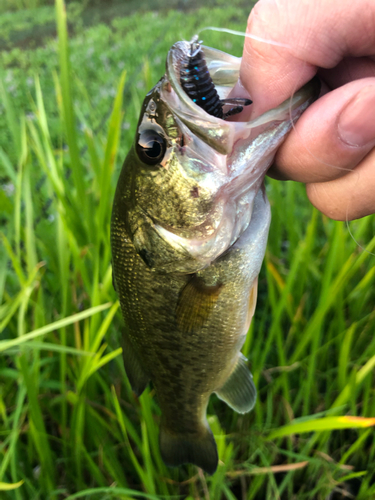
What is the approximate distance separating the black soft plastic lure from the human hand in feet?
0.33

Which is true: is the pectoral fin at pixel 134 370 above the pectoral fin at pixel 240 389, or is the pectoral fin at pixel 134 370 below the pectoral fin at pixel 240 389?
above

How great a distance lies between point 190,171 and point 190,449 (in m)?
0.66

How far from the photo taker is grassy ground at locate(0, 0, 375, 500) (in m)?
0.92

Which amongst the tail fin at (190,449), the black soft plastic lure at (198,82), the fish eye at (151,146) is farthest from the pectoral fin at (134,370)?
the black soft plastic lure at (198,82)

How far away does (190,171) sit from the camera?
592mm

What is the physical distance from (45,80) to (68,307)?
303 centimetres

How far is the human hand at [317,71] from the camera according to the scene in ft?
1.81

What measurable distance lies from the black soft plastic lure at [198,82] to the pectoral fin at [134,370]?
1.71 feet

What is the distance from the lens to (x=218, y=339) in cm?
73

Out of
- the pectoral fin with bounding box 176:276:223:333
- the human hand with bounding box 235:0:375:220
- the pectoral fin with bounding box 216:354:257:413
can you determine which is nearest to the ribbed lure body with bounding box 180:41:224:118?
the human hand with bounding box 235:0:375:220

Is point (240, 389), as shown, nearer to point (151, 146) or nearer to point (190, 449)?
point (190, 449)

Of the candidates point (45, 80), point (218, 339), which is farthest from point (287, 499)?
point (45, 80)

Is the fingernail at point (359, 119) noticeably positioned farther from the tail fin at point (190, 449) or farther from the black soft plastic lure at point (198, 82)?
the tail fin at point (190, 449)

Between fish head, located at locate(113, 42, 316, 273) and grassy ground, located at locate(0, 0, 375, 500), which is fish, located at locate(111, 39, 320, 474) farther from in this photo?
grassy ground, located at locate(0, 0, 375, 500)
